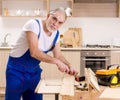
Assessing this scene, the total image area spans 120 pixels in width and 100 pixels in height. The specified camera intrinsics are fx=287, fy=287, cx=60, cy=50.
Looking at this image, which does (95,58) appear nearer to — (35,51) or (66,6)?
(66,6)

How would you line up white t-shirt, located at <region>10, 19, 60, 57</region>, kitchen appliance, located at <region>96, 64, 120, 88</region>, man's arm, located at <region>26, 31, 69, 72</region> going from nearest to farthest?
1. kitchen appliance, located at <region>96, 64, 120, 88</region>
2. man's arm, located at <region>26, 31, 69, 72</region>
3. white t-shirt, located at <region>10, 19, 60, 57</region>

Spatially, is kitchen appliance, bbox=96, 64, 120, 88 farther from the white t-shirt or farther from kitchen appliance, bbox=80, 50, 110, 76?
kitchen appliance, bbox=80, 50, 110, 76

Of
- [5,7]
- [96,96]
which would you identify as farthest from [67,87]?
[5,7]

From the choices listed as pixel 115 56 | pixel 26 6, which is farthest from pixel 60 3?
pixel 115 56

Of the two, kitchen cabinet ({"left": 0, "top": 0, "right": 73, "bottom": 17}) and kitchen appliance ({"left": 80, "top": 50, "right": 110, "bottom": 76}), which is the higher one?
kitchen cabinet ({"left": 0, "top": 0, "right": 73, "bottom": 17})

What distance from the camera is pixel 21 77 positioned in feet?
7.50

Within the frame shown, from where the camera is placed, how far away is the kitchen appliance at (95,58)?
4473 millimetres

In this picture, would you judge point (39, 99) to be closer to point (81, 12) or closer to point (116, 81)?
point (116, 81)

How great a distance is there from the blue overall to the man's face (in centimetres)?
27

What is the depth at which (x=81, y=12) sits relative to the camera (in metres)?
5.05

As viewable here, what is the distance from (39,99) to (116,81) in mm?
713

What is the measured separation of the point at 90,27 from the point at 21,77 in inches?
117

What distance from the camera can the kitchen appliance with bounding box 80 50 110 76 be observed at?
14.7 feet

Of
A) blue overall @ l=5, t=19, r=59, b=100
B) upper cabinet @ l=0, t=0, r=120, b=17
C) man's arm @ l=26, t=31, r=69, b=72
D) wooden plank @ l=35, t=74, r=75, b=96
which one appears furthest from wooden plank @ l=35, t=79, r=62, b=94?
upper cabinet @ l=0, t=0, r=120, b=17
